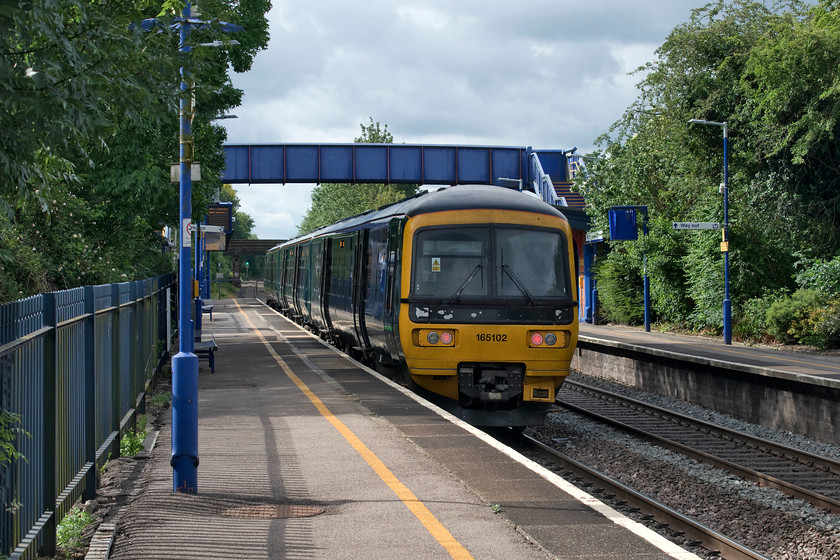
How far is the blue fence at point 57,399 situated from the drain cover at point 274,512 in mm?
1255

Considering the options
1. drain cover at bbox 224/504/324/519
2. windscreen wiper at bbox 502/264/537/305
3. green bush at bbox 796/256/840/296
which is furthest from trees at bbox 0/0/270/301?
green bush at bbox 796/256/840/296

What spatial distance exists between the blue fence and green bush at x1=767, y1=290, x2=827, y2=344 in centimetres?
1911

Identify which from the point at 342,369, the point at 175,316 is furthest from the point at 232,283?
the point at 342,369

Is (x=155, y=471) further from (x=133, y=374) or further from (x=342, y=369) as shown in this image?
(x=342, y=369)

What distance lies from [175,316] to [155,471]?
65.4 ft

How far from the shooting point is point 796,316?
25.0m

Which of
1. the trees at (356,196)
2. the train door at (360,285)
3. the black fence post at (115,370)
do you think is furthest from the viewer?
the trees at (356,196)

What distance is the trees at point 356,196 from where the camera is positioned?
292 ft

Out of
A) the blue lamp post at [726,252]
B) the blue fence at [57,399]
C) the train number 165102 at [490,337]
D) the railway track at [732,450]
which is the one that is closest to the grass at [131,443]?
the blue fence at [57,399]

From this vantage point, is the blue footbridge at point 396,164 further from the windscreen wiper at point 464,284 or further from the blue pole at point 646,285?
the windscreen wiper at point 464,284

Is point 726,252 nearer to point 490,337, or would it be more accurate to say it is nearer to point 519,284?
point 519,284

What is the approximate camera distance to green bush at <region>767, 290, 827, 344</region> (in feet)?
80.8

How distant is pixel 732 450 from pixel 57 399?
974 cm

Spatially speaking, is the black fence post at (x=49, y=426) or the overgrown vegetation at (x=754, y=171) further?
the overgrown vegetation at (x=754, y=171)
